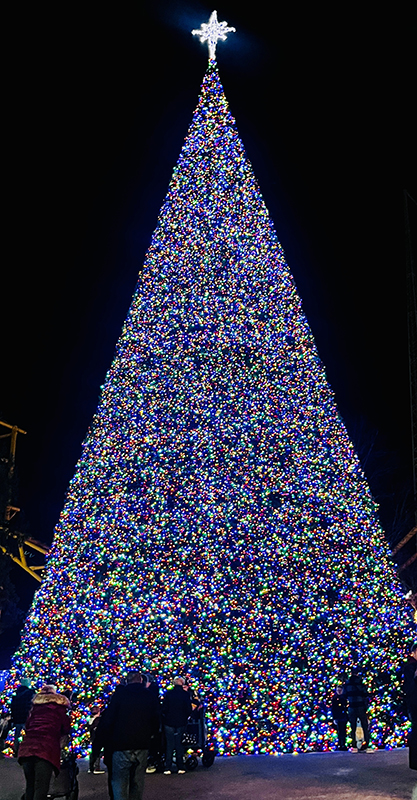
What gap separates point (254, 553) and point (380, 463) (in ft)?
54.9

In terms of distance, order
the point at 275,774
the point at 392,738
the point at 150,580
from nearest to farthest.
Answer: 1. the point at 275,774
2. the point at 392,738
3. the point at 150,580

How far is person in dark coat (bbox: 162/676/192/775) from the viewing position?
9133mm

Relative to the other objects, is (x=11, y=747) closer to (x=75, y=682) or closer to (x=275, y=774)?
(x=75, y=682)

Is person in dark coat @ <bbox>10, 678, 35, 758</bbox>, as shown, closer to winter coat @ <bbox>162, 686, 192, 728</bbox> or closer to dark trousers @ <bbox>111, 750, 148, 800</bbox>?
winter coat @ <bbox>162, 686, 192, 728</bbox>

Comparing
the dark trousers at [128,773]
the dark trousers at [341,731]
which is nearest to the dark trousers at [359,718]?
the dark trousers at [341,731]

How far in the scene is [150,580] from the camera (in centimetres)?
1159

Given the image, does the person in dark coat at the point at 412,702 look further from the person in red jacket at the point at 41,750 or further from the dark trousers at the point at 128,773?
the person in red jacket at the point at 41,750

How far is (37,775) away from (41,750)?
0.21m

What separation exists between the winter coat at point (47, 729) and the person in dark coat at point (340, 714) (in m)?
5.36

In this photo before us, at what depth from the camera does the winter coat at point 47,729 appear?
5637 millimetres

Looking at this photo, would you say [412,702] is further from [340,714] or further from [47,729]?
[340,714]

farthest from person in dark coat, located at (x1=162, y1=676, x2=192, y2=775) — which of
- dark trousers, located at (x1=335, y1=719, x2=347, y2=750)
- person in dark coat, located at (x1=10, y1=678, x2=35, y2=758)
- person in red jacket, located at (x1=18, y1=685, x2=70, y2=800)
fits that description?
person in red jacket, located at (x1=18, y1=685, x2=70, y2=800)

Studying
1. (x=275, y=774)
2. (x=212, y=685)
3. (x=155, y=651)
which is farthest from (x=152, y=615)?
(x=275, y=774)

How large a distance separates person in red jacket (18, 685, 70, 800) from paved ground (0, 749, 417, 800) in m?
1.94
